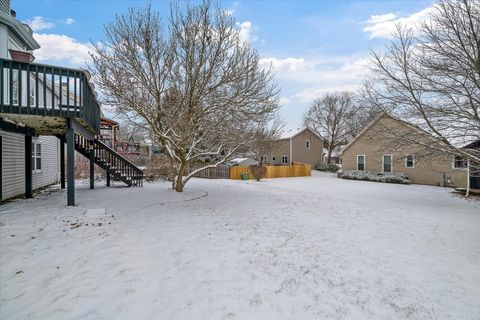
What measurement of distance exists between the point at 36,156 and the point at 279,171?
18228 mm

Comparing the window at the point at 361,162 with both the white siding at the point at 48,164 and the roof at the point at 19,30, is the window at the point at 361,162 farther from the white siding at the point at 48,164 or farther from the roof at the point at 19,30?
the roof at the point at 19,30

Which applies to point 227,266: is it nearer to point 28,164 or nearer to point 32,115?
point 32,115

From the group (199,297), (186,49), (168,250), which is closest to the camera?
(199,297)

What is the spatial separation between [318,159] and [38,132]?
3093cm

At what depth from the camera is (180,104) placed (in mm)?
9672

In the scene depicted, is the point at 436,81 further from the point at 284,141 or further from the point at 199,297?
the point at 284,141

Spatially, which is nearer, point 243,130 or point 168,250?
point 168,250

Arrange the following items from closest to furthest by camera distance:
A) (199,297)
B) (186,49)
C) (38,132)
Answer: (199,297), (186,49), (38,132)

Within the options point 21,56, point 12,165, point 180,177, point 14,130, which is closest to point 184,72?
point 180,177

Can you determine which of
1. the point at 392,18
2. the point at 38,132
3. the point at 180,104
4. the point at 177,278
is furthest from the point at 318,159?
the point at 177,278

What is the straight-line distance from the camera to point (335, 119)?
3916cm

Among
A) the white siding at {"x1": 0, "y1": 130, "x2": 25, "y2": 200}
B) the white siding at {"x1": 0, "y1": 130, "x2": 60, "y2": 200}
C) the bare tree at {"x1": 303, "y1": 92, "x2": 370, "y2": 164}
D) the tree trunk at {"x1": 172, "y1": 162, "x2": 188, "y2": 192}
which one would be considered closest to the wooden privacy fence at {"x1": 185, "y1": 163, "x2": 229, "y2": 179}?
the tree trunk at {"x1": 172, "y1": 162, "x2": 188, "y2": 192}

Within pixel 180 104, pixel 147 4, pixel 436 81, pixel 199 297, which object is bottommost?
pixel 199 297

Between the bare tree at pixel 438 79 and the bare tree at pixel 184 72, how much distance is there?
4.76 metres
